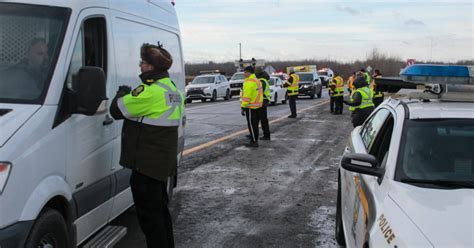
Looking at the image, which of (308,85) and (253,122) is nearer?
(253,122)

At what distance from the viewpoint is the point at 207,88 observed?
30.8 meters

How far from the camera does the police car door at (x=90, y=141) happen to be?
3.56 m

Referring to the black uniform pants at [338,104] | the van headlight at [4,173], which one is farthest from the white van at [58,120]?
the black uniform pants at [338,104]

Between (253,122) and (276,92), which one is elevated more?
(253,122)

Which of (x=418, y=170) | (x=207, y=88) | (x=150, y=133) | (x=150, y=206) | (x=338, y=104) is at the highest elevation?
(x=150, y=133)

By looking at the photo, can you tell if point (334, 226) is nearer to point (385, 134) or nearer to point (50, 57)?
point (385, 134)

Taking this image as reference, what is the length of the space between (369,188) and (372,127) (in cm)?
133

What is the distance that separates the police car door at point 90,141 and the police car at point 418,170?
75.5 inches

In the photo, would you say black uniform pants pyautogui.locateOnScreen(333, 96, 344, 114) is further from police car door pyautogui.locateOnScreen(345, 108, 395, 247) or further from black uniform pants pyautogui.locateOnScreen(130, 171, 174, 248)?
black uniform pants pyautogui.locateOnScreen(130, 171, 174, 248)

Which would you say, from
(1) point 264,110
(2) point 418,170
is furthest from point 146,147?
(1) point 264,110

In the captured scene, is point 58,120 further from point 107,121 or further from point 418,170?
point 418,170

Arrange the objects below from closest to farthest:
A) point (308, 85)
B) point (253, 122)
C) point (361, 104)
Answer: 1. point (361, 104)
2. point (253, 122)
3. point (308, 85)

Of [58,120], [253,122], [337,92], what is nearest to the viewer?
[58,120]

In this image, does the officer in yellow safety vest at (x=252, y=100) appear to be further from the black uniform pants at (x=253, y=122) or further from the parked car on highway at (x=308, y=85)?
the parked car on highway at (x=308, y=85)
